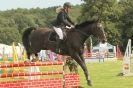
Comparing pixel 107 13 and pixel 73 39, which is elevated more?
pixel 107 13

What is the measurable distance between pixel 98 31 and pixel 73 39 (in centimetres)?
97

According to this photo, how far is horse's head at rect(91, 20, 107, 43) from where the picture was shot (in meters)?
14.4

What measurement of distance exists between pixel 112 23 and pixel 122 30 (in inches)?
122

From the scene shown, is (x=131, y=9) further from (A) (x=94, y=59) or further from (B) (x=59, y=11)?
(B) (x=59, y=11)

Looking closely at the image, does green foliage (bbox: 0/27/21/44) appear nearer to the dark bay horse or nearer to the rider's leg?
the dark bay horse

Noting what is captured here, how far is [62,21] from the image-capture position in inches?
587

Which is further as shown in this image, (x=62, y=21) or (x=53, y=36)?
(x=53, y=36)

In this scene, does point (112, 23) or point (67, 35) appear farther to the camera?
point (112, 23)

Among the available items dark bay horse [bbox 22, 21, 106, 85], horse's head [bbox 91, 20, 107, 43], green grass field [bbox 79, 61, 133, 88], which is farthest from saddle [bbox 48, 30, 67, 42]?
green grass field [bbox 79, 61, 133, 88]

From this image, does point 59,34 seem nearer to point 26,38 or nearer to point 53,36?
point 53,36

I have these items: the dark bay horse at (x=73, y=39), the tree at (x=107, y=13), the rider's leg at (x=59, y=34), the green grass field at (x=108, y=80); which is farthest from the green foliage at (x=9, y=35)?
the rider's leg at (x=59, y=34)

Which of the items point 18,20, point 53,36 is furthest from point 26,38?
point 18,20

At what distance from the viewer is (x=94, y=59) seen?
1925 inches

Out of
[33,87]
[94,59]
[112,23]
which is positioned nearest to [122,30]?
[112,23]
